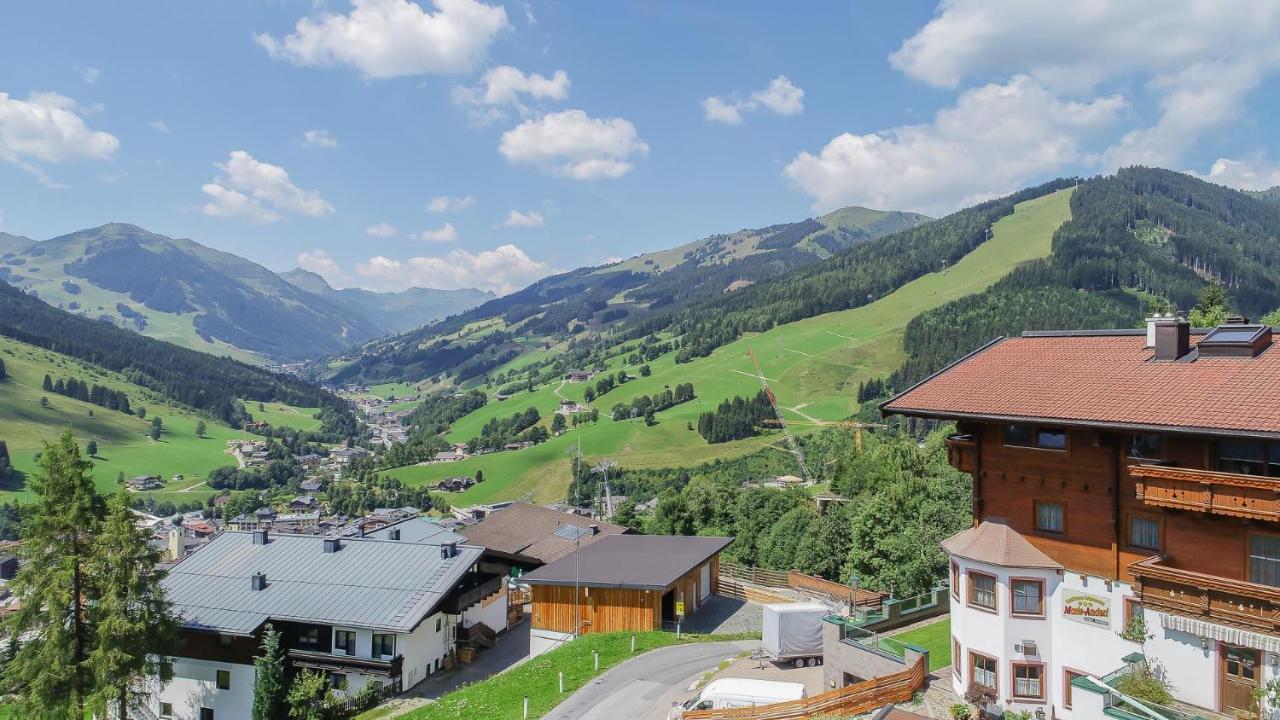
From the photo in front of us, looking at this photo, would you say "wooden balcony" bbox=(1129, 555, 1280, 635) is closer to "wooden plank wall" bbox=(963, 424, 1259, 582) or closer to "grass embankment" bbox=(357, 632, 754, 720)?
"wooden plank wall" bbox=(963, 424, 1259, 582)

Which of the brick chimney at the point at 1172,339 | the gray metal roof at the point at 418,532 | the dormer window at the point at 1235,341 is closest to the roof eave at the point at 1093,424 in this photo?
the brick chimney at the point at 1172,339

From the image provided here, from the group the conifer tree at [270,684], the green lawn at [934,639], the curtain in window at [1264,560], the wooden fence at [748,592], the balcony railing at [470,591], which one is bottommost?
the conifer tree at [270,684]

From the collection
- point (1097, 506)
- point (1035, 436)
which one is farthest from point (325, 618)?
point (1097, 506)

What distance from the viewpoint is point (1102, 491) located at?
949 inches

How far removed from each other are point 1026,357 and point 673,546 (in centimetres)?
2974

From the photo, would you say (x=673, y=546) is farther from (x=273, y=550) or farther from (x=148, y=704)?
(x=148, y=704)

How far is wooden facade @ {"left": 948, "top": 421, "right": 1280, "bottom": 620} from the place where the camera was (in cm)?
2034

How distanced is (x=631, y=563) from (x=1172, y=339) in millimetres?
32118

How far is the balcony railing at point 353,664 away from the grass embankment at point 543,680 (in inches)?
86.4

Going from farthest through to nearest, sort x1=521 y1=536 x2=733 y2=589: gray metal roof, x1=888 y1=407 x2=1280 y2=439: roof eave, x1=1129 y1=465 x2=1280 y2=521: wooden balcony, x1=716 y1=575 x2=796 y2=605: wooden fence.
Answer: x1=716 y1=575 x2=796 y2=605: wooden fence → x1=521 y1=536 x2=733 y2=589: gray metal roof → x1=888 y1=407 x2=1280 y2=439: roof eave → x1=1129 y1=465 x2=1280 y2=521: wooden balcony

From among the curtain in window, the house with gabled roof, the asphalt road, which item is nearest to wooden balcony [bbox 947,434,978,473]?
the curtain in window

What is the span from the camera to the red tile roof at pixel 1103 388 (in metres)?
20.8

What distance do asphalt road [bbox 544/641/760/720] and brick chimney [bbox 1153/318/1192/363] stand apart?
22025mm

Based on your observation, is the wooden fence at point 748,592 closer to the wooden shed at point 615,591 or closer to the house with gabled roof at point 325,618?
the wooden shed at point 615,591
